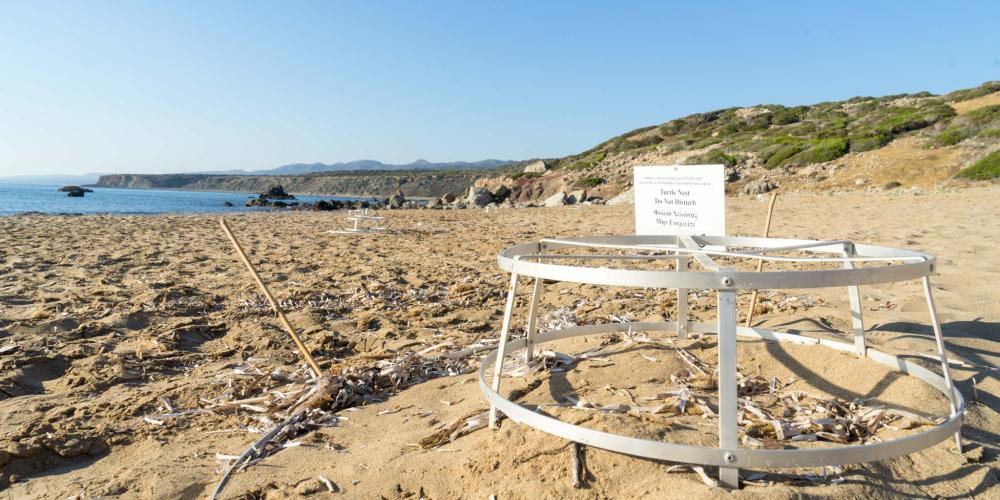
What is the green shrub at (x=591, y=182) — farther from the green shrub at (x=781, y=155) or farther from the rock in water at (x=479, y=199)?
the green shrub at (x=781, y=155)

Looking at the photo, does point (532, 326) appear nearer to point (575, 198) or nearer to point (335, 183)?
point (575, 198)

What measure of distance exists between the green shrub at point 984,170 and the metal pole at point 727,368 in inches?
686

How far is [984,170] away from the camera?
15578mm

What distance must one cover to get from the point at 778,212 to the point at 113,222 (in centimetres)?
1553

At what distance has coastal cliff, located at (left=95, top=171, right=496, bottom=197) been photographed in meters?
85.1

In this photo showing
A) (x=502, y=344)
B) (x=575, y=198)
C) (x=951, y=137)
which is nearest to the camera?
(x=502, y=344)

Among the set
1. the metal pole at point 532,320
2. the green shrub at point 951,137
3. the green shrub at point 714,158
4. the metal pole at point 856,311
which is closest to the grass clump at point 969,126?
the green shrub at point 951,137

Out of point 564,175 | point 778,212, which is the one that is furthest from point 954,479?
point 564,175

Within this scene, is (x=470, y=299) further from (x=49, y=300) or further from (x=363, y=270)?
(x=49, y=300)

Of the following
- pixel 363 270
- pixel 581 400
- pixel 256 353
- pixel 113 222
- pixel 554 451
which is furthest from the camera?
pixel 113 222

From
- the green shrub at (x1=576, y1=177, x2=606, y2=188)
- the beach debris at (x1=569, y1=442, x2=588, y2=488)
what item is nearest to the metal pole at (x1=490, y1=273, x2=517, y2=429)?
the beach debris at (x1=569, y1=442, x2=588, y2=488)

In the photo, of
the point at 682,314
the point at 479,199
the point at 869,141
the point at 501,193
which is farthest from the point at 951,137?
the point at 501,193

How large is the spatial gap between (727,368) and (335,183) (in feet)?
345

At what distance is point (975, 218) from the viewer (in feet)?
31.8
